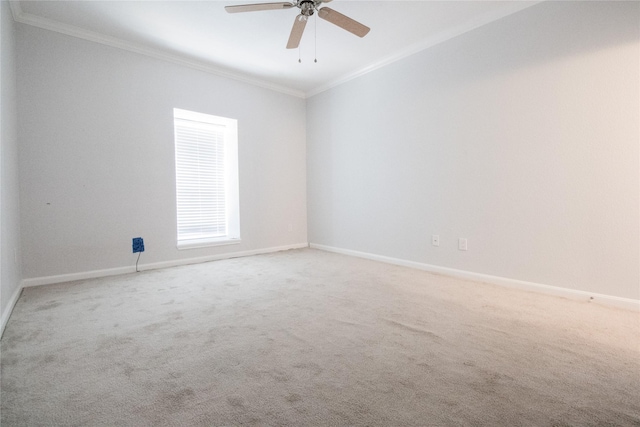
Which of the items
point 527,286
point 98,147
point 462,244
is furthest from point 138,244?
point 527,286

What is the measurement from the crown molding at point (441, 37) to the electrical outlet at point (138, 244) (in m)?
3.48

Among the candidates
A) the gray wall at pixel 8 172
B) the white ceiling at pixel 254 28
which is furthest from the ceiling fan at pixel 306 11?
the gray wall at pixel 8 172

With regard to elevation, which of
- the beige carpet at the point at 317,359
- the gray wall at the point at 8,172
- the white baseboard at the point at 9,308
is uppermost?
the gray wall at the point at 8,172

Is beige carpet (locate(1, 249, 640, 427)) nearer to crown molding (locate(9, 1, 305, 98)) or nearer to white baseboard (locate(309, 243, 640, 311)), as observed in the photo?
white baseboard (locate(309, 243, 640, 311))

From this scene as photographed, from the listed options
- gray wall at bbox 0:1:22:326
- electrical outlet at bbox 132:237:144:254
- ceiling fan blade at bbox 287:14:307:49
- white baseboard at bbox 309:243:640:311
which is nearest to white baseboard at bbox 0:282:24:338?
gray wall at bbox 0:1:22:326

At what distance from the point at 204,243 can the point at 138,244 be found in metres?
0.81

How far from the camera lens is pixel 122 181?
3.40 meters

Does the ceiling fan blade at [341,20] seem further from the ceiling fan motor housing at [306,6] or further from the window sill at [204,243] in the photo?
the window sill at [204,243]

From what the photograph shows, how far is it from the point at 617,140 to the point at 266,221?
160 inches

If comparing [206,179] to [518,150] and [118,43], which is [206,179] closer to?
[118,43]

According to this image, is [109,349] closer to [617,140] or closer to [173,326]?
[173,326]

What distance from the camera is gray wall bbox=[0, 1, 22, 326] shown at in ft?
6.90

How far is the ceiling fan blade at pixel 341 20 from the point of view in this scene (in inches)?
87.6

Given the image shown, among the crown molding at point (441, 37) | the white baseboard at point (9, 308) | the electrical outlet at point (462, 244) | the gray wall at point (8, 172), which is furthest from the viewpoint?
the electrical outlet at point (462, 244)
